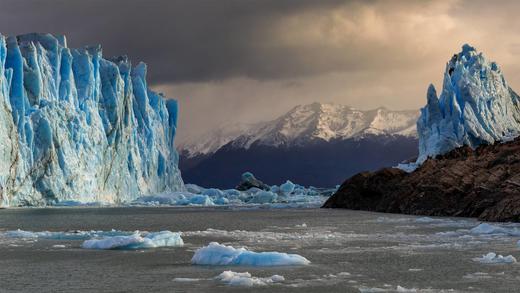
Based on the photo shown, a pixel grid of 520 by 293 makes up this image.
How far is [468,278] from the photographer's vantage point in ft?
63.7

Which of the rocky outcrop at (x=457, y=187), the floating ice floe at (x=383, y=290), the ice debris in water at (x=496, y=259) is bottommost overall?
the floating ice floe at (x=383, y=290)

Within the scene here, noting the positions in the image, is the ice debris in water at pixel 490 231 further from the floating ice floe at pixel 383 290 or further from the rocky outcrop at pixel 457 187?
the floating ice floe at pixel 383 290

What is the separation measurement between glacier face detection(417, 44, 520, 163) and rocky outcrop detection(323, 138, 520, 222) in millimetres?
24829

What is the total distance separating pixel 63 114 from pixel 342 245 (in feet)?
190

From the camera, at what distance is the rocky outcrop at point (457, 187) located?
4872 cm

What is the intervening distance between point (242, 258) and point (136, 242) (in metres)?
7.57

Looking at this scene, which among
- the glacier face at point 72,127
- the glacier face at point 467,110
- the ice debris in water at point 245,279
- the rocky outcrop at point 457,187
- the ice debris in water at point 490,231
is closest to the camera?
the ice debris in water at point 245,279

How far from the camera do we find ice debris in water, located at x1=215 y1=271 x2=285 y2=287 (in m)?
18.5

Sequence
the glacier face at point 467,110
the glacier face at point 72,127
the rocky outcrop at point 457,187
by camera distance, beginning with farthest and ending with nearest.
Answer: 1. the glacier face at point 467,110
2. the glacier face at point 72,127
3. the rocky outcrop at point 457,187

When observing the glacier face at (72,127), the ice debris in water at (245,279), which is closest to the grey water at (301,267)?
the ice debris in water at (245,279)

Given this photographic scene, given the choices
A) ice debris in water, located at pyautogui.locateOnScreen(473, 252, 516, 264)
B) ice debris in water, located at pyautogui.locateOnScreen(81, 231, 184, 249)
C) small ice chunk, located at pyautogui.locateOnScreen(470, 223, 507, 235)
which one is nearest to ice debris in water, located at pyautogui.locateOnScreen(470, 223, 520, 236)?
small ice chunk, located at pyautogui.locateOnScreen(470, 223, 507, 235)

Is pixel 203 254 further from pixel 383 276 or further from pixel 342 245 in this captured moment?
pixel 342 245

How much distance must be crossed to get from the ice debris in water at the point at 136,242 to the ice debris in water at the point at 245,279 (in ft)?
32.9

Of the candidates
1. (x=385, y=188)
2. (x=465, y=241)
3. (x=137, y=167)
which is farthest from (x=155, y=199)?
(x=465, y=241)
